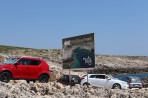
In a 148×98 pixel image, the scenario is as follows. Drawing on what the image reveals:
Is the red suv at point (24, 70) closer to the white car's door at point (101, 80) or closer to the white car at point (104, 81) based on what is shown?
the white car at point (104, 81)

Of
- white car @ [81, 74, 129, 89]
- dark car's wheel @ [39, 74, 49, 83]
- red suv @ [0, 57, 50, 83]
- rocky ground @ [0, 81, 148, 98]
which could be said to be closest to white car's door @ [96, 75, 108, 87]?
white car @ [81, 74, 129, 89]

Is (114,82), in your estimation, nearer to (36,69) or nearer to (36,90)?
(36,69)

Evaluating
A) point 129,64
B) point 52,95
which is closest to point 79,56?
point 52,95

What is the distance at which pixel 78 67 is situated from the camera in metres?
23.4

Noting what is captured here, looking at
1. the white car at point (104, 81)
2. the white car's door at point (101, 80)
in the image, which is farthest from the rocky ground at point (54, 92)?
the white car's door at point (101, 80)

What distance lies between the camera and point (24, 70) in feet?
77.2

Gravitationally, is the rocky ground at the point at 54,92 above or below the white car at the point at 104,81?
below

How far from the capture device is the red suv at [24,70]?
2275 centimetres

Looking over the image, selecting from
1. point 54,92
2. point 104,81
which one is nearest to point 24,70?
point 54,92

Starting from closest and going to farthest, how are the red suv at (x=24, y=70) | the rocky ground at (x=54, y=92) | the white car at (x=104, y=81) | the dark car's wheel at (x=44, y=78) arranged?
1. the rocky ground at (x=54, y=92)
2. the red suv at (x=24, y=70)
3. the dark car's wheel at (x=44, y=78)
4. the white car at (x=104, y=81)

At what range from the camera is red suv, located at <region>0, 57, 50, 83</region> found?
2275cm

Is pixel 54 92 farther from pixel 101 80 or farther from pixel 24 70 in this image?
pixel 101 80

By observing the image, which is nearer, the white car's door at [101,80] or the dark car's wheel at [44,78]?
the dark car's wheel at [44,78]

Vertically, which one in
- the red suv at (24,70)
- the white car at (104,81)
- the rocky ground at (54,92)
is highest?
the red suv at (24,70)
